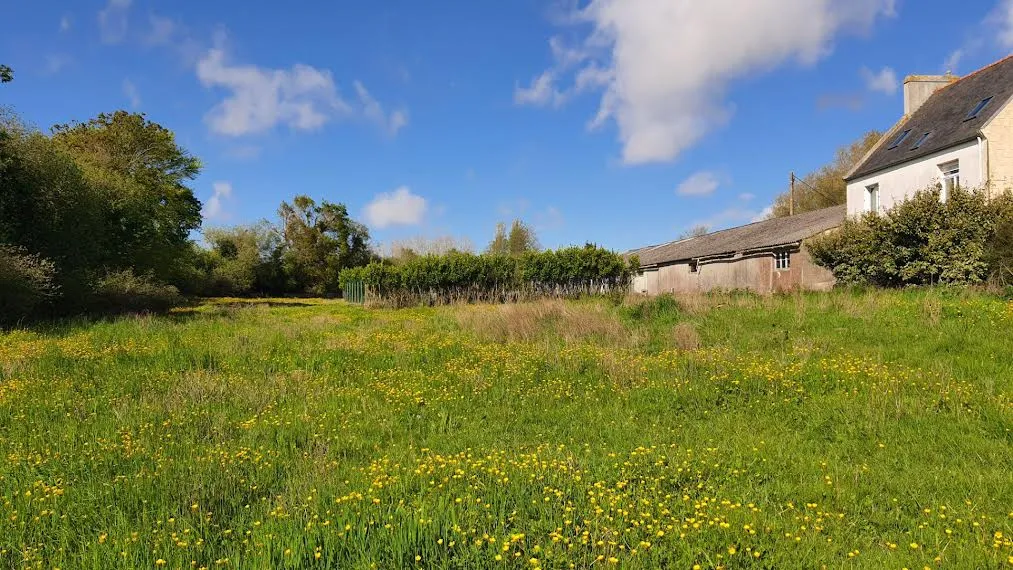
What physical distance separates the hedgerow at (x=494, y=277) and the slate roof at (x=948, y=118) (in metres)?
13.5

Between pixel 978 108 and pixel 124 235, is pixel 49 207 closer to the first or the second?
pixel 124 235

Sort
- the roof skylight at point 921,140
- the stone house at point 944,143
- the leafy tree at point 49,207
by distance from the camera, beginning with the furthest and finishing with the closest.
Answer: the roof skylight at point 921,140 < the stone house at point 944,143 < the leafy tree at point 49,207

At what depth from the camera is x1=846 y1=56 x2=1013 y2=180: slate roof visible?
1875cm

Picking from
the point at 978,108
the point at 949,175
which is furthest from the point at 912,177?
the point at 978,108

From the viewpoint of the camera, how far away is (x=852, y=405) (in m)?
6.53

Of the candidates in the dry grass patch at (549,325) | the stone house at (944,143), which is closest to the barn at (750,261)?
the stone house at (944,143)

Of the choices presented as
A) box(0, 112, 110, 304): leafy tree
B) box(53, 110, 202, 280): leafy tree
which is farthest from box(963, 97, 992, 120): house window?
box(53, 110, 202, 280): leafy tree

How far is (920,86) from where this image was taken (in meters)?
25.0

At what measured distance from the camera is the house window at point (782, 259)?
24286mm

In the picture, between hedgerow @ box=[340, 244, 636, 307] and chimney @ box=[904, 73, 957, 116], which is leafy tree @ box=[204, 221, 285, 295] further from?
Result: chimney @ box=[904, 73, 957, 116]

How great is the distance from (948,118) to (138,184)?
3842 cm

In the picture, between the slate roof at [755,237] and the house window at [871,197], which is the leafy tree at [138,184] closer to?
the slate roof at [755,237]

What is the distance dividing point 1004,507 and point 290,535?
5559 mm

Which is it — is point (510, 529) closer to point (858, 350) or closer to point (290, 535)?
point (290, 535)
